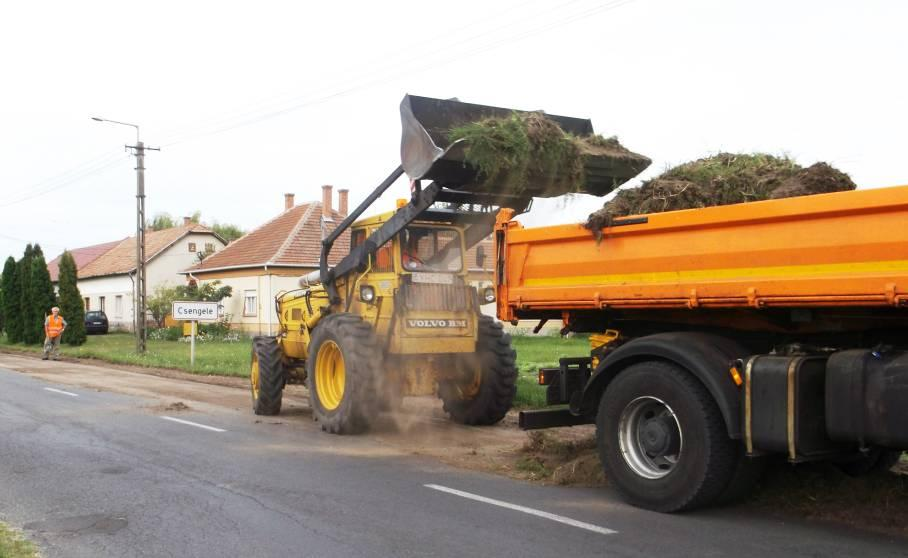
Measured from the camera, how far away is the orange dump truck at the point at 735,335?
16.9 feet

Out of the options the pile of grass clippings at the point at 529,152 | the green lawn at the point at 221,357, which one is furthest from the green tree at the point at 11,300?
the pile of grass clippings at the point at 529,152

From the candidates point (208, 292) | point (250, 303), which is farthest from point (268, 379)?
point (208, 292)

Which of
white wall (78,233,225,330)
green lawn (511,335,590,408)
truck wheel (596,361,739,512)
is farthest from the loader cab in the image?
white wall (78,233,225,330)

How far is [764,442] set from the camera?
18.2 feet

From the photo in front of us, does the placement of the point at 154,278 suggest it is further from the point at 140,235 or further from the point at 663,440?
the point at 663,440

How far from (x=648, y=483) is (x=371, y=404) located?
4288mm

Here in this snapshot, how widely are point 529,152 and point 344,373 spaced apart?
3.70 m

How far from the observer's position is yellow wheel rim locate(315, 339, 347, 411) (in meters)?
10.6

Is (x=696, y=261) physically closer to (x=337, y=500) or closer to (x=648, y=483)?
(x=648, y=483)

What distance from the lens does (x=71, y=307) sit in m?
33.9

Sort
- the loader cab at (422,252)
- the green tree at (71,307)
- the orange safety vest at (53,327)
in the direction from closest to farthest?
the loader cab at (422,252)
the orange safety vest at (53,327)
the green tree at (71,307)

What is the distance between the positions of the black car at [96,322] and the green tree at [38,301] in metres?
7.50

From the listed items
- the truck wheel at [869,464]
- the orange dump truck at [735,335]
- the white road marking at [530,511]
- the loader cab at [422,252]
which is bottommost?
the white road marking at [530,511]

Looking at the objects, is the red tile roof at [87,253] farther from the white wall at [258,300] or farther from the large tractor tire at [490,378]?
the large tractor tire at [490,378]
